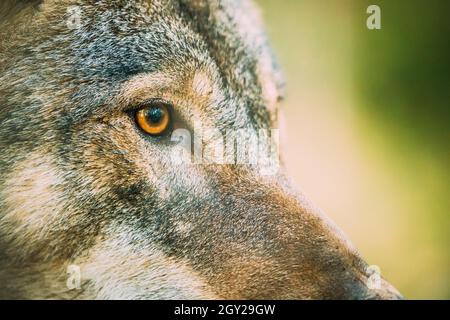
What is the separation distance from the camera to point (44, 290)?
2260 millimetres

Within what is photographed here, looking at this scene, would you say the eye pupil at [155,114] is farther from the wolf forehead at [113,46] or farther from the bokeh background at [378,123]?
the bokeh background at [378,123]

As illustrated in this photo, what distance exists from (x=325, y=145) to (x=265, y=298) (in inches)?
101

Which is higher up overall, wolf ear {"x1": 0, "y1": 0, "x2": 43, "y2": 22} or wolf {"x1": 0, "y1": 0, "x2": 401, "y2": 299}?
wolf ear {"x1": 0, "y1": 0, "x2": 43, "y2": 22}

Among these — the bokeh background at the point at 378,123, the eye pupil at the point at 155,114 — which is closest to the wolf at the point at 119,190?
the eye pupil at the point at 155,114

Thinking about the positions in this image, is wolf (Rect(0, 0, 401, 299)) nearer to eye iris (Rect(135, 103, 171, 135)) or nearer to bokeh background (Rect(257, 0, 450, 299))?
eye iris (Rect(135, 103, 171, 135))

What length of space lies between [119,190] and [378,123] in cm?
243

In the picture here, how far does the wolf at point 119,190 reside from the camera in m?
2.15

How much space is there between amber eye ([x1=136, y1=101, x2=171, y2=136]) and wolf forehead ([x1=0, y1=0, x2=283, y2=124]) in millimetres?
134

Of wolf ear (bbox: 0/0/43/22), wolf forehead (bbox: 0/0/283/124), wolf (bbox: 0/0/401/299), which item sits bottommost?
wolf (bbox: 0/0/401/299)

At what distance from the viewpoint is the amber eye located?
7.29ft

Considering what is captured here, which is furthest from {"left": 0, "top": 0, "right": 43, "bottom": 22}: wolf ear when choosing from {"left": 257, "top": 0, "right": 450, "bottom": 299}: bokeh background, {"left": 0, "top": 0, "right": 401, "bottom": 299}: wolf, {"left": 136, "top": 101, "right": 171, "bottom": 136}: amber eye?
{"left": 257, "top": 0, "right": 450, "bottom": 299}: bokeh background

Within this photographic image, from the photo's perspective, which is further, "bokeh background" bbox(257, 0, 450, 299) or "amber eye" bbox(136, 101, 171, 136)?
"bokeh background" bbox(257, 0, 450, 299)

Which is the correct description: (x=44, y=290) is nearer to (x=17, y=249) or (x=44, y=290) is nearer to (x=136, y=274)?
(x=17, y=249)

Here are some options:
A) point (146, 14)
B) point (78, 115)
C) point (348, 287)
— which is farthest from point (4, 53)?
point (348, 287)
